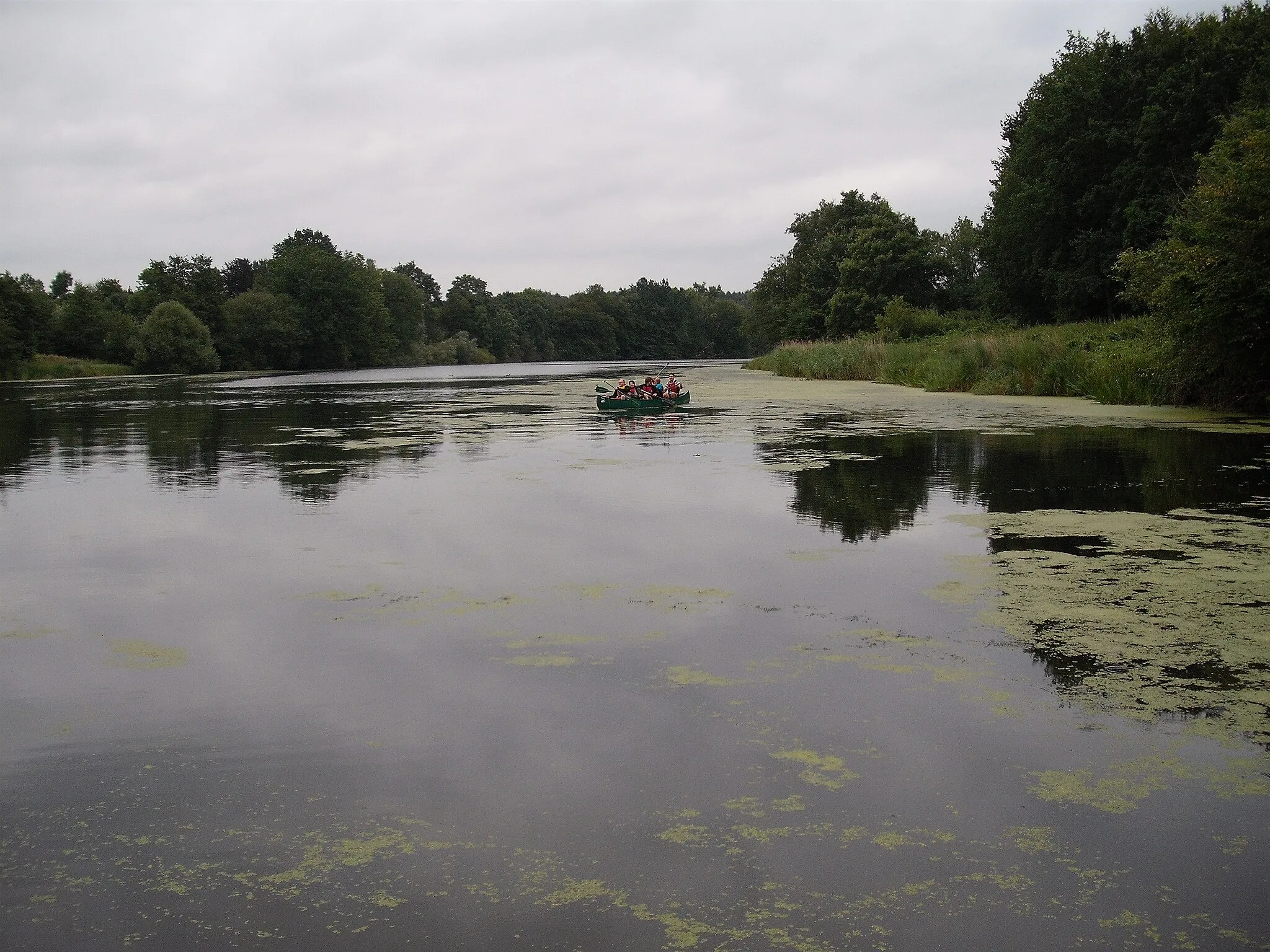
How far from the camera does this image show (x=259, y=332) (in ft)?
310

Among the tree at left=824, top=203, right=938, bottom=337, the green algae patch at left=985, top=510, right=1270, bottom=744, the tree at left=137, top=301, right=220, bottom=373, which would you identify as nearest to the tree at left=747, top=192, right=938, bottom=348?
the tree at left=824, top=203, right=938, bottom=337

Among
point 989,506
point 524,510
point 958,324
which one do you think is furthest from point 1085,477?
point 958,324

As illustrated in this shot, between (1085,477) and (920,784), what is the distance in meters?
8.52

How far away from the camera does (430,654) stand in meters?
5.46

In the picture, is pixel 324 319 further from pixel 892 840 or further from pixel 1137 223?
pixel 892 840

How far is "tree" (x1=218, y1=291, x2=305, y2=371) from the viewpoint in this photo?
9300 cm

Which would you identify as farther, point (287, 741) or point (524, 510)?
point (524, 510)

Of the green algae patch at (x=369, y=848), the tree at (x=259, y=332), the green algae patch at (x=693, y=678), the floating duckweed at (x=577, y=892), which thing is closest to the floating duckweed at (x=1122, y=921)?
the floating duckweed at (x=577, y=892)

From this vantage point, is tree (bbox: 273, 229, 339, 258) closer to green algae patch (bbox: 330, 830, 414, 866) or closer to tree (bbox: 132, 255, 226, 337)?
tree (bbox: 132, 255, 226, 337)

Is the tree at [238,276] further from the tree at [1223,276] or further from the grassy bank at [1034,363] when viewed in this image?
Answer: the tree at [1223,276]

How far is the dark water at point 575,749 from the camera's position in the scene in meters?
2.99

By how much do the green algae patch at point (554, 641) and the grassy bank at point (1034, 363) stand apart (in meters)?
17.2

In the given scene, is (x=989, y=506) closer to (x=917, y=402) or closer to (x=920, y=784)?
(x=920, y=784)

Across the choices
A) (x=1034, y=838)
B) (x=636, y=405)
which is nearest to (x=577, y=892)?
(x=1034, y=838)
